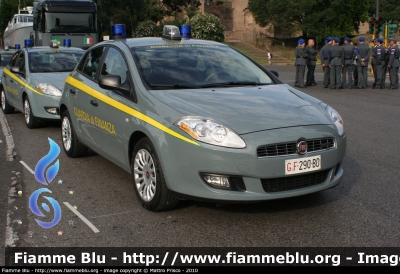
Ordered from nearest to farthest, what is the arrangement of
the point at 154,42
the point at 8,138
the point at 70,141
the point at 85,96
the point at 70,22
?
the point at 154,42, the point at 85,96, the point at 70,141, the point at 8,138, the point at 70,22

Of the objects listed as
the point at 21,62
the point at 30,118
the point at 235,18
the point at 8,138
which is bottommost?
the point at 8,138

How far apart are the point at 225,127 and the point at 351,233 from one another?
1.33m

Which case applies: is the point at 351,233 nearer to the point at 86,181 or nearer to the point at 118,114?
the point at 118,114

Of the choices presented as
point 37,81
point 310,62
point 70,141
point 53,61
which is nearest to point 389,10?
point 310,62

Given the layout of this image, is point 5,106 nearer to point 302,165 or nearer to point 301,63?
point 302,165

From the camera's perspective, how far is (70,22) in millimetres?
24391

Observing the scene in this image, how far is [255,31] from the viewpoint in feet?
207

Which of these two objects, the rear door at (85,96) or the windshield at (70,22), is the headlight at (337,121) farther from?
the windshield at (70,22)

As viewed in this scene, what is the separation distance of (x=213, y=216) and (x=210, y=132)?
85 cm

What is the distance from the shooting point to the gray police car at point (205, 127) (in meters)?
4.85

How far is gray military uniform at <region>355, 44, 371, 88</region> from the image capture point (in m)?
20.5

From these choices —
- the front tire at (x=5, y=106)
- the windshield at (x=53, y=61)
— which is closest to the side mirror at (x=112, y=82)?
the windshield at (x=53, y=61)

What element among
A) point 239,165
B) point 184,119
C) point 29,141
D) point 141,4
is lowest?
point 29,141

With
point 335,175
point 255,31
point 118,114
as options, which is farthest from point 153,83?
point 255,31
